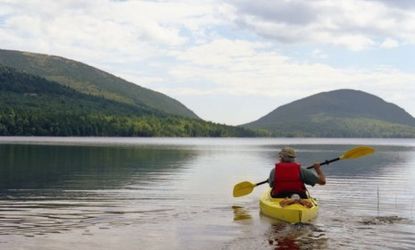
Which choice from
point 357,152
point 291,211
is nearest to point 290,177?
point 291,211

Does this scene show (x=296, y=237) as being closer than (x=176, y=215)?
Yes

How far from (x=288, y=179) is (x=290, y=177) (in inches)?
5.4

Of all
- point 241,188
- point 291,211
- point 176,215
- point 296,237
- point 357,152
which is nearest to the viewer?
point 296,237

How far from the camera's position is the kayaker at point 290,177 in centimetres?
2406

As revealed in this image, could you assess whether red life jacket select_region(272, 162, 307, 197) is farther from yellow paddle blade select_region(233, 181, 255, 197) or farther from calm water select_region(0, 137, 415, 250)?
yellow paddle blade select_region(233, 181, 255, 197)

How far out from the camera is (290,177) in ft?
79.6

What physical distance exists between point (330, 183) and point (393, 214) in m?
17.2

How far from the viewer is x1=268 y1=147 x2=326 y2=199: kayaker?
24062 millimetres

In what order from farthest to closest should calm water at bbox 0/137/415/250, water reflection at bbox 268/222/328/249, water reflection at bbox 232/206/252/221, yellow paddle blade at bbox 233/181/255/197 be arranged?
1. yellow paddle blade at bbox 233/181/255/197
2. water reflection at bbox 232/206/252/221
3. calm water at bbox 0/137/415/250
4. water reflection at bbox 268/222/328/249

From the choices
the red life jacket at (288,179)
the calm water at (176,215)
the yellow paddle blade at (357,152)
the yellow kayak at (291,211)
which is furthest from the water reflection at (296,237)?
the yellow paddle blade at (357,152)

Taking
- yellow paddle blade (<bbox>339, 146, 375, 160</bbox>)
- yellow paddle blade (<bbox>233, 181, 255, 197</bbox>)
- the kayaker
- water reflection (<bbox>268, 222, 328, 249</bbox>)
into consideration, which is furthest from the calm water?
yellow paddle blade (<bbox>339, 146, 375, 160</bbox>)

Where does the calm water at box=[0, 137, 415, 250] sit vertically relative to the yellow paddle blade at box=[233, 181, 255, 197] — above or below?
below

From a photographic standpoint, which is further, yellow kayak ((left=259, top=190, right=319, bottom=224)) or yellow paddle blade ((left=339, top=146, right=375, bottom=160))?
yellow paddle blade ((left=339, top=146, right=375, bottom=160))

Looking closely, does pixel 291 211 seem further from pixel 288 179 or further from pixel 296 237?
pixel 296 237
